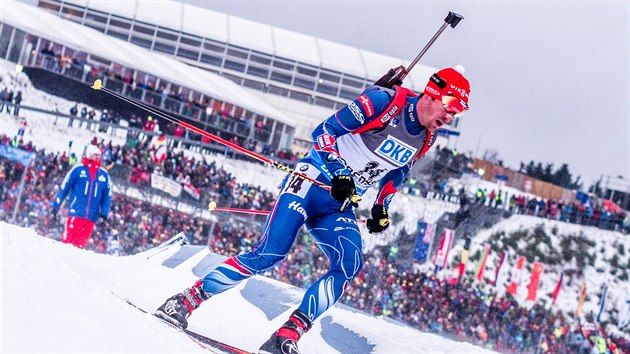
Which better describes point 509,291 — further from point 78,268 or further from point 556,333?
point 78,268

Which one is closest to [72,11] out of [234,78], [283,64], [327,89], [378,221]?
[234,78]

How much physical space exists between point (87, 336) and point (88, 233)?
263 inches

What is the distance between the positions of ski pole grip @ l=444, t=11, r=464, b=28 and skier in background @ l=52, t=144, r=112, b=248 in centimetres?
498

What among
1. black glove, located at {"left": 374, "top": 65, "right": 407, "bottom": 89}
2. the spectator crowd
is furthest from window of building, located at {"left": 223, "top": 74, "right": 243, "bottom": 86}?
black glove, located at {"left": 374, "top": 65, "right": 407, "bottom": 89}

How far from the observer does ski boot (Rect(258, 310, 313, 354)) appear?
4387 millimetres

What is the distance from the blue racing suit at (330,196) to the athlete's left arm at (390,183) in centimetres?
1

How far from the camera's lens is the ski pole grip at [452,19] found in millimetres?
5730

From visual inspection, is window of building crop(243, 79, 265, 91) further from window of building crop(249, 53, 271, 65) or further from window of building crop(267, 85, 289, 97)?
window of building crop(249, 53, 271, 65)

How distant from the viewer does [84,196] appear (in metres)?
9.22

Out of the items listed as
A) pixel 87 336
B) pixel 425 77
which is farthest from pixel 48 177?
pixel 425 77

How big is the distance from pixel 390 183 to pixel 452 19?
138cm

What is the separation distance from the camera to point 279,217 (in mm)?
4809

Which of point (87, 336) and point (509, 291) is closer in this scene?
point (87, 336)

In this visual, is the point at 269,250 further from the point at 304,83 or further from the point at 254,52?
the point at 304,83
